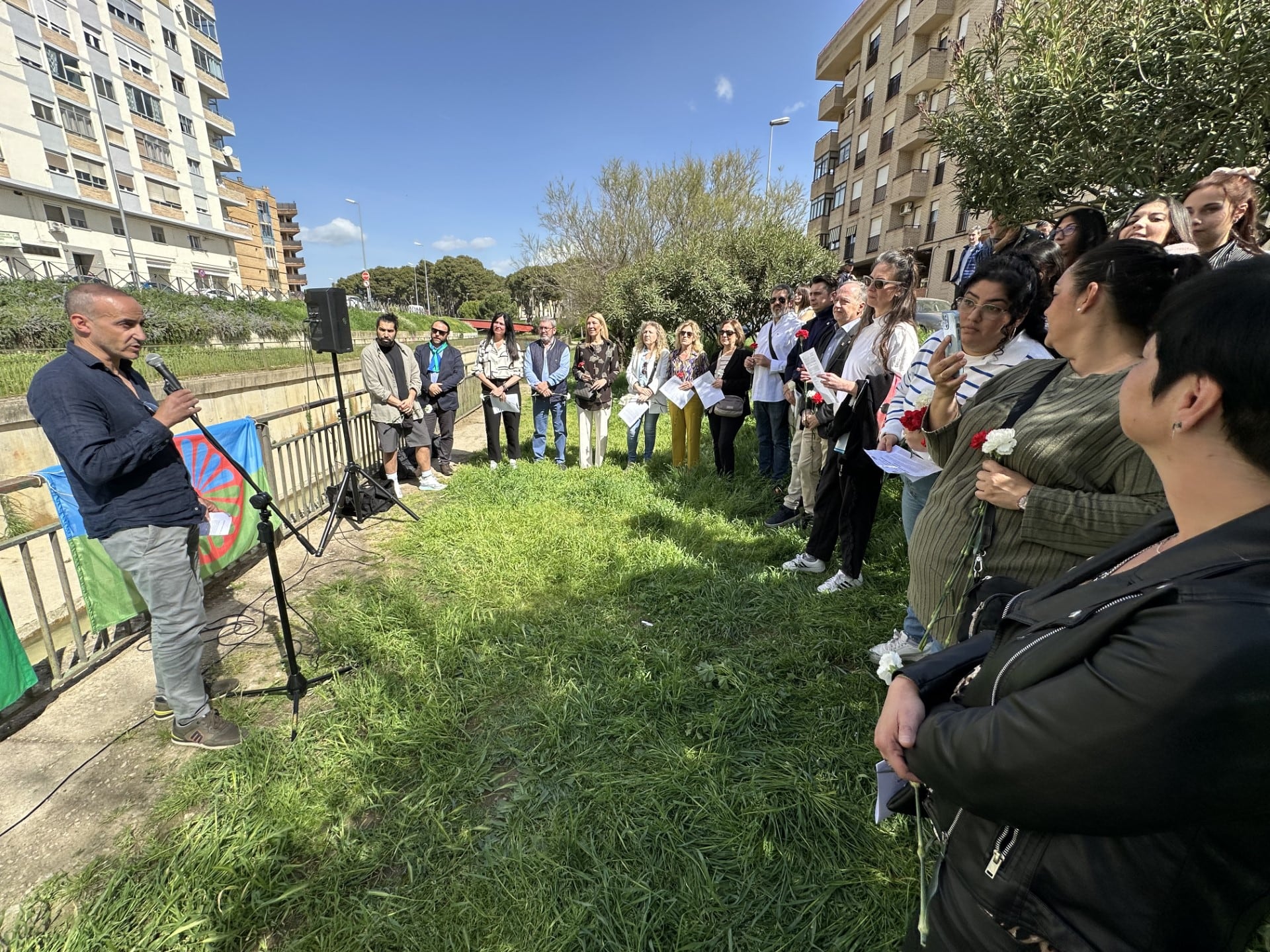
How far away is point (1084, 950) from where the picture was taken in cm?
83

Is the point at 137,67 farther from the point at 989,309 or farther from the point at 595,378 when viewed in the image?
the point at 989,309

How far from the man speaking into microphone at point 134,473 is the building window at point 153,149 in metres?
49.6

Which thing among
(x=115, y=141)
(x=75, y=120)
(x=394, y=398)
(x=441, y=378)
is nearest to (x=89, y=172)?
(x=75, y=120)

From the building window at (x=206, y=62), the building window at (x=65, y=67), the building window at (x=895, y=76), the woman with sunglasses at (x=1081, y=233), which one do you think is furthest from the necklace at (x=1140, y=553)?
the building window at (x=206, y=62)

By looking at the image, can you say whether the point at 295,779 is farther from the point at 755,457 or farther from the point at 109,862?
the point at 755,457

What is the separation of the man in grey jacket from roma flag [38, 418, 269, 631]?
155cm

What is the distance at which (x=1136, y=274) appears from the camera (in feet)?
5.33

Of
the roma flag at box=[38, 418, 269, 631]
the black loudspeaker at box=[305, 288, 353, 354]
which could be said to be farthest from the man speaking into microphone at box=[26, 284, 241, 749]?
the black loudspeaker at box=[305, 288, 353, 354]

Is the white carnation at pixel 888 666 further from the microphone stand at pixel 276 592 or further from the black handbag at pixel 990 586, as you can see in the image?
the microphone stand at pixel 276 592

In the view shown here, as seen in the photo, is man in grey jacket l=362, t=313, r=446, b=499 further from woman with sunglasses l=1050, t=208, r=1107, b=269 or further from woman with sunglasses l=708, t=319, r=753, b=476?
woman with sunglasses l=1050, t=208, r=1107, b=269

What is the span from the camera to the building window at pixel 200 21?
41.2 meters

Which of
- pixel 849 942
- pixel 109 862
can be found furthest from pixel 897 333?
pixel 109 862

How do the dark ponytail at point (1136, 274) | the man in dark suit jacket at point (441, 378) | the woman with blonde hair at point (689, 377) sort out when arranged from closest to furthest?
the dark ponytail at point (1136, 274) < the woman with blonde hair at point (689, 377) < the man in dark suit jacket at point (441, 378)

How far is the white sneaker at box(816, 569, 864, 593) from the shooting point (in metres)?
3.99
